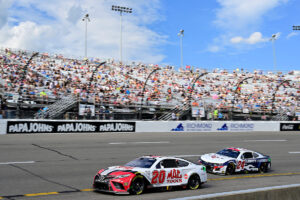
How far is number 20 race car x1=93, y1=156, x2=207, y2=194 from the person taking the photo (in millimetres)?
9359

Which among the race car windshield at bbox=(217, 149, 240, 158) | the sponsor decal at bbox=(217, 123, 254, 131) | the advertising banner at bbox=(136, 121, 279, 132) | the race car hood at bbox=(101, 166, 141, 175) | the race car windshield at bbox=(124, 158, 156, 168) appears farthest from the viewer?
the sponsor decal at bbox=(217, 123, 254, 131)

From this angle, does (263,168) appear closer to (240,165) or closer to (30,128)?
(240,165)

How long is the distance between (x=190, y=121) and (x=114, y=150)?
13.8 m

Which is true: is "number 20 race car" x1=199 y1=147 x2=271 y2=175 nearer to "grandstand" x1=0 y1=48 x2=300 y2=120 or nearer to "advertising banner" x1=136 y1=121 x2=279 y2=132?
"grandstand" x1=0 y1=48 x2=300 y2=120

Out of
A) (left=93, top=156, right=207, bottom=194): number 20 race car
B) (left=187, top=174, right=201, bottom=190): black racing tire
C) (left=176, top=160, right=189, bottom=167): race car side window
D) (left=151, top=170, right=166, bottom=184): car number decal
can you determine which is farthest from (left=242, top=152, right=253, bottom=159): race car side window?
(left=151, top=170, right=166, bottom=184): car number decal

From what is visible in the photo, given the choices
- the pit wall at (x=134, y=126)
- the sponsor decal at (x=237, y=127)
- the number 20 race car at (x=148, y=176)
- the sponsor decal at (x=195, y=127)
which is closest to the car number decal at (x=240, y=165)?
the number 20 race car at (x=148, y=176)

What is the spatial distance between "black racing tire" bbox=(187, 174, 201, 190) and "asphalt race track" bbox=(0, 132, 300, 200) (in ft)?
0.74

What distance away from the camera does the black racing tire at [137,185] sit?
9.49 m

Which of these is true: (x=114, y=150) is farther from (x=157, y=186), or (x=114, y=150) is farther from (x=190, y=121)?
(x=190, y=121)

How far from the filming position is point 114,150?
19.2 meters

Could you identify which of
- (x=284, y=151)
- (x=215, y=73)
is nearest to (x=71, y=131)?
(x=284, y=151)

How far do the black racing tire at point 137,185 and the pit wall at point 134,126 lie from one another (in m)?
16.5

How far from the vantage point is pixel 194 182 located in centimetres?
1127

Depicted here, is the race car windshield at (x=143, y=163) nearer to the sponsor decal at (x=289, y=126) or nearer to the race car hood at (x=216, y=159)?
the race car hood at (x=216, y=159)
